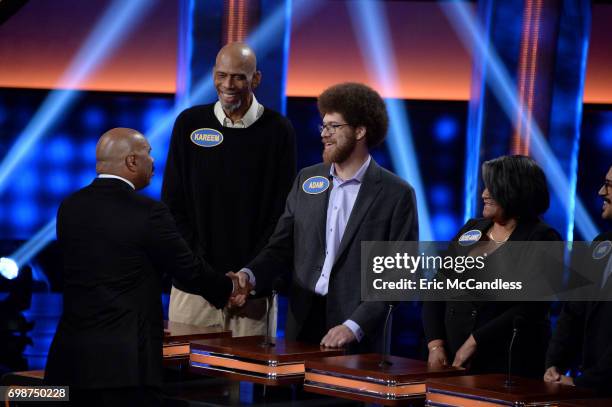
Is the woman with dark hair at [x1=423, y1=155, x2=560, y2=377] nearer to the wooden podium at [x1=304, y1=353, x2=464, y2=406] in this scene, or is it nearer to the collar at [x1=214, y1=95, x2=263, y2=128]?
the wooden podium at [x1=304, y1=353, x2=464, y2=406]

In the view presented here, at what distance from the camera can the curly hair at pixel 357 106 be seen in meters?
3.94

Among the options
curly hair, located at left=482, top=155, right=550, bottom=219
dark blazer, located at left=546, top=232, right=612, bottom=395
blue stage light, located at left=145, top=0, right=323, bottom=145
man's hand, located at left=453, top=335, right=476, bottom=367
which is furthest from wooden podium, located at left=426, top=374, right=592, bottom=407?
blue stage light, located at left=145, top=0, right=323, bottom=145

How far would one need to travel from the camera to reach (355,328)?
3.65 metres

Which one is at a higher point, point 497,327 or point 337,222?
point 337,222

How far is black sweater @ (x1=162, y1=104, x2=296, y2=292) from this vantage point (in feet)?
13.8

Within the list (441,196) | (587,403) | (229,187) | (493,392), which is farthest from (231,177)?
(441,196)

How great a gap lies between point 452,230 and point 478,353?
13.3ft

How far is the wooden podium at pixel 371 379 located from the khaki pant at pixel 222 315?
1019 millimetres

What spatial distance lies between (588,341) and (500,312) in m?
0.36

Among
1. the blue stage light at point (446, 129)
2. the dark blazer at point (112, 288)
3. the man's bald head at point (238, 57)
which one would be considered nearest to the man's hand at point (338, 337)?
the dark blazer at point (112, 288)

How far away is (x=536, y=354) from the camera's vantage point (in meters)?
3.71

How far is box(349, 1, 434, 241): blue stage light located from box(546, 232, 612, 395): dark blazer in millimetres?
4018

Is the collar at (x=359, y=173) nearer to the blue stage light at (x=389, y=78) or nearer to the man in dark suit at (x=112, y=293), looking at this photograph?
the man in dark suit at (x=112, y=293)

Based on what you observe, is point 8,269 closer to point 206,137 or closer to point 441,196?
point 441,196
